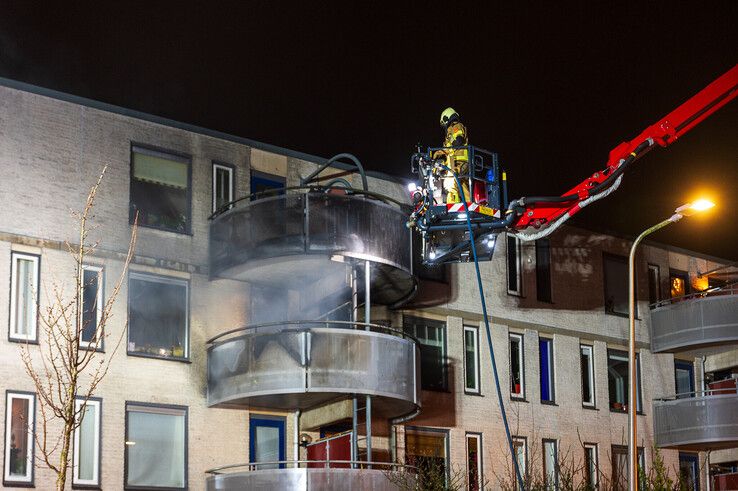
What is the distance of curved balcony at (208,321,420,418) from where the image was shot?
26000mm

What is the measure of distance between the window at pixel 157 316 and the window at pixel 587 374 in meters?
12.3

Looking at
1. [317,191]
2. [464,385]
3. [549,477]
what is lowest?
[549,477]

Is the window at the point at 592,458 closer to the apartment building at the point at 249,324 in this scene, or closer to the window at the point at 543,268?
the apartment building at the point at 249,324

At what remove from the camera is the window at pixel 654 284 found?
37.3 m

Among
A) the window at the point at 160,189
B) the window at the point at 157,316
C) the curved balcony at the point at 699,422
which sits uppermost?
the window at the point at 160,189

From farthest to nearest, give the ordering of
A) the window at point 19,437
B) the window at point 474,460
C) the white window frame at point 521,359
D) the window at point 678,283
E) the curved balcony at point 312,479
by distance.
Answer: the window at point 678,283
the white window frame at point 521,359
the window at point 474,460
the curved balcony at point 312,479
the window at point 19,437

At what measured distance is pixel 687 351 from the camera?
36844 mm

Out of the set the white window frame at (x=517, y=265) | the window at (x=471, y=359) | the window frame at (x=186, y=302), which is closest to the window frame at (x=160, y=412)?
the window frame at (x=186, y=302)

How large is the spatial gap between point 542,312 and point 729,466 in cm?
859

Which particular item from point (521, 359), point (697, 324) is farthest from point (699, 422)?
point (521, 359)

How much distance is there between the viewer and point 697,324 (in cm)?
3541

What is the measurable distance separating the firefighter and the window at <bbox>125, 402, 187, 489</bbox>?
295 inches

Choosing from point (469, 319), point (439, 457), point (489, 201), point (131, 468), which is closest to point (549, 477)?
point (439, 457)

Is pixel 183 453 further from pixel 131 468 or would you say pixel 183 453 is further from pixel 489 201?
pixel 489 201
